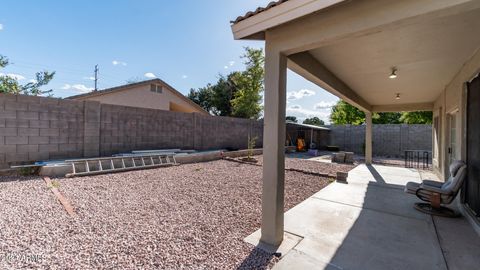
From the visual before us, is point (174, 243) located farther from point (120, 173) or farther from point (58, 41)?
point (58, 41)

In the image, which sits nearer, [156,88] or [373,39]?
[373,39]

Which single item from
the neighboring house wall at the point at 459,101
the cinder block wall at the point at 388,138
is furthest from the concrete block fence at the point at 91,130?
the cinder block wall at the point at 388,138

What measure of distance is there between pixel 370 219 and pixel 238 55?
19.5 metres

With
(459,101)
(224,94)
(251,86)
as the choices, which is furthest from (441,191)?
(224,94)

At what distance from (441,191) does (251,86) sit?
18.0 metres

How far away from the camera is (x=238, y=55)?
67.6ft

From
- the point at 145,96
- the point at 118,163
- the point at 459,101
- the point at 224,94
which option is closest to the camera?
the point at 459,101

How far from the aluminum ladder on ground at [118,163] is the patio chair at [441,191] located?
7.04 meters

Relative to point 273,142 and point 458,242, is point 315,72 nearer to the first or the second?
point 273,142

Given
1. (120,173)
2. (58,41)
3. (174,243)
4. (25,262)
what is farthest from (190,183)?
(58,41)

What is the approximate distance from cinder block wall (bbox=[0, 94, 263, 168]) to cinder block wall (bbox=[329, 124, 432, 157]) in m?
11.6

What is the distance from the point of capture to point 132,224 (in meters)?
3.09

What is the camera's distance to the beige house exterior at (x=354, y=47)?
1993 millimetres

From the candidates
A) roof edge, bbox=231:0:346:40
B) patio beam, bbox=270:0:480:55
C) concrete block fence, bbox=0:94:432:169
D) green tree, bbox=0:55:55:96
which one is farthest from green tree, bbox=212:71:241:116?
patio beam, bbox=270:0:480:55
